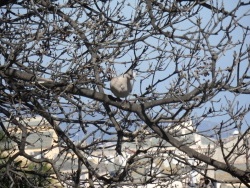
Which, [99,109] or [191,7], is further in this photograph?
[99,109]

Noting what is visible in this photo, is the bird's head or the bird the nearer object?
the bird

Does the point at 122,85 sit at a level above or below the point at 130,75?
below

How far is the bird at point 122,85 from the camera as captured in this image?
584 cm

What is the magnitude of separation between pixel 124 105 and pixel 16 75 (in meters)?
1.10

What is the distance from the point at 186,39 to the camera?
5812 mm

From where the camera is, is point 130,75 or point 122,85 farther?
point 130,75

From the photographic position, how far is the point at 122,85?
5875 millimetres

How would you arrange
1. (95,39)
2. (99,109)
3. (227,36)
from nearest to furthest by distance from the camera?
1. (227,36)
2. (95,39)
3. (99,109)

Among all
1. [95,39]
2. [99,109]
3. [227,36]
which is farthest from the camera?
[99,109]

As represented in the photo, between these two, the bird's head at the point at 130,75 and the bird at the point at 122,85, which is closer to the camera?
the bird at the point at 122,85

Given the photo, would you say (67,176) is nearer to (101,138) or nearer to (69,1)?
(101,138)

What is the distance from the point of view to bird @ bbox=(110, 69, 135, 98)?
19.2 ft

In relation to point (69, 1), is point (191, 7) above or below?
below

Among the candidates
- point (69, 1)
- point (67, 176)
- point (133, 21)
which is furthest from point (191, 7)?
point (67, 176)
